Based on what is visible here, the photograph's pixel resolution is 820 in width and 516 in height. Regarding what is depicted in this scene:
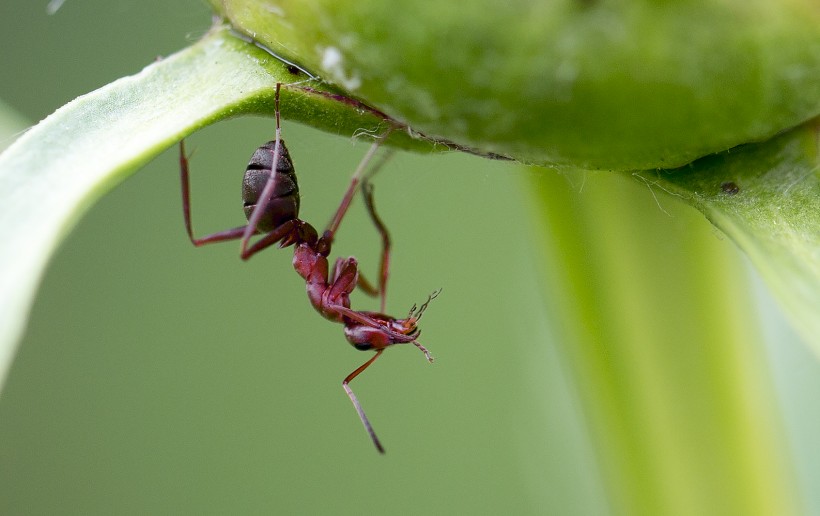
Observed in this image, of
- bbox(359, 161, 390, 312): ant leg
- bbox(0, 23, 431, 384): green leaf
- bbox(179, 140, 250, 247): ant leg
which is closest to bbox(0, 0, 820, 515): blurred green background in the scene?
bbox(359, 161, 390, 312): ant leg

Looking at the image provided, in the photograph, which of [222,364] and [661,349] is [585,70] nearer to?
[661,349]

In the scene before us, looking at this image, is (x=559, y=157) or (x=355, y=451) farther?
(x=355, y=451)

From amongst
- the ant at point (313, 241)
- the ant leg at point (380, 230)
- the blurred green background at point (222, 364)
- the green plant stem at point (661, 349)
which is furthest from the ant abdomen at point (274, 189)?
the blurred green background at point (222, 364)

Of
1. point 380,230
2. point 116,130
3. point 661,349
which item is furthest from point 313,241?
point 116,130

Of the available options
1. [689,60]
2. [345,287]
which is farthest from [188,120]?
[345,287]

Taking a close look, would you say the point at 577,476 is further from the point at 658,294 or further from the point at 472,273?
the point at 472,273

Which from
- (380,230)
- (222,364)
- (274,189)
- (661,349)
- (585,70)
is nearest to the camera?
(585,70)
